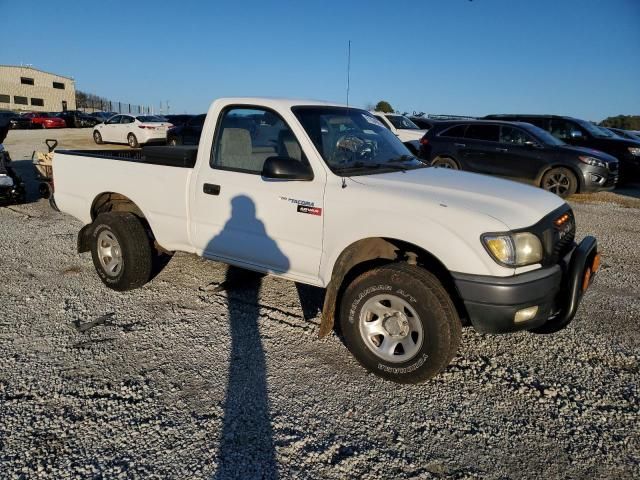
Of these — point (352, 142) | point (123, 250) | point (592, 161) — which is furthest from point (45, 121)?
point (352, 142)

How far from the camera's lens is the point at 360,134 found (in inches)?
157

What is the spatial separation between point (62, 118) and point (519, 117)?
3724cm

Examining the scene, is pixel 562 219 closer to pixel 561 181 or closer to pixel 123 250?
pixel 123 250

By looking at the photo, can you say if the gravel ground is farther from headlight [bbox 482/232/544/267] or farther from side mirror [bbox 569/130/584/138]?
side mirror [bbox 569/130/584/138]

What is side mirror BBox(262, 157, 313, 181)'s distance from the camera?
3.33m

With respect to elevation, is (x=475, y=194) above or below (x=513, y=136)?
below

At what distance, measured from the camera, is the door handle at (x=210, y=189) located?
154 inches

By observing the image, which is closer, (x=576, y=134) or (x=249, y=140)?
(x=249, y=140)

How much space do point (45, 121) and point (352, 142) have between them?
133 feet

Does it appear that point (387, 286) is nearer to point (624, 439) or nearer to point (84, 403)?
point (624, 439)

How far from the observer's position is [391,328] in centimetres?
321

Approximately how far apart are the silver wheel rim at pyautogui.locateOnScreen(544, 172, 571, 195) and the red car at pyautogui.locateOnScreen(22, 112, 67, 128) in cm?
3857


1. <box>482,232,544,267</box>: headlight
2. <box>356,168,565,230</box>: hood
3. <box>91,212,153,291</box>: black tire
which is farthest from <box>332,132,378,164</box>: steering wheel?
<box>91,212,153,291</box>: black tire

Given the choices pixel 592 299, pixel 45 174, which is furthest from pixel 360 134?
pixel 45 174
